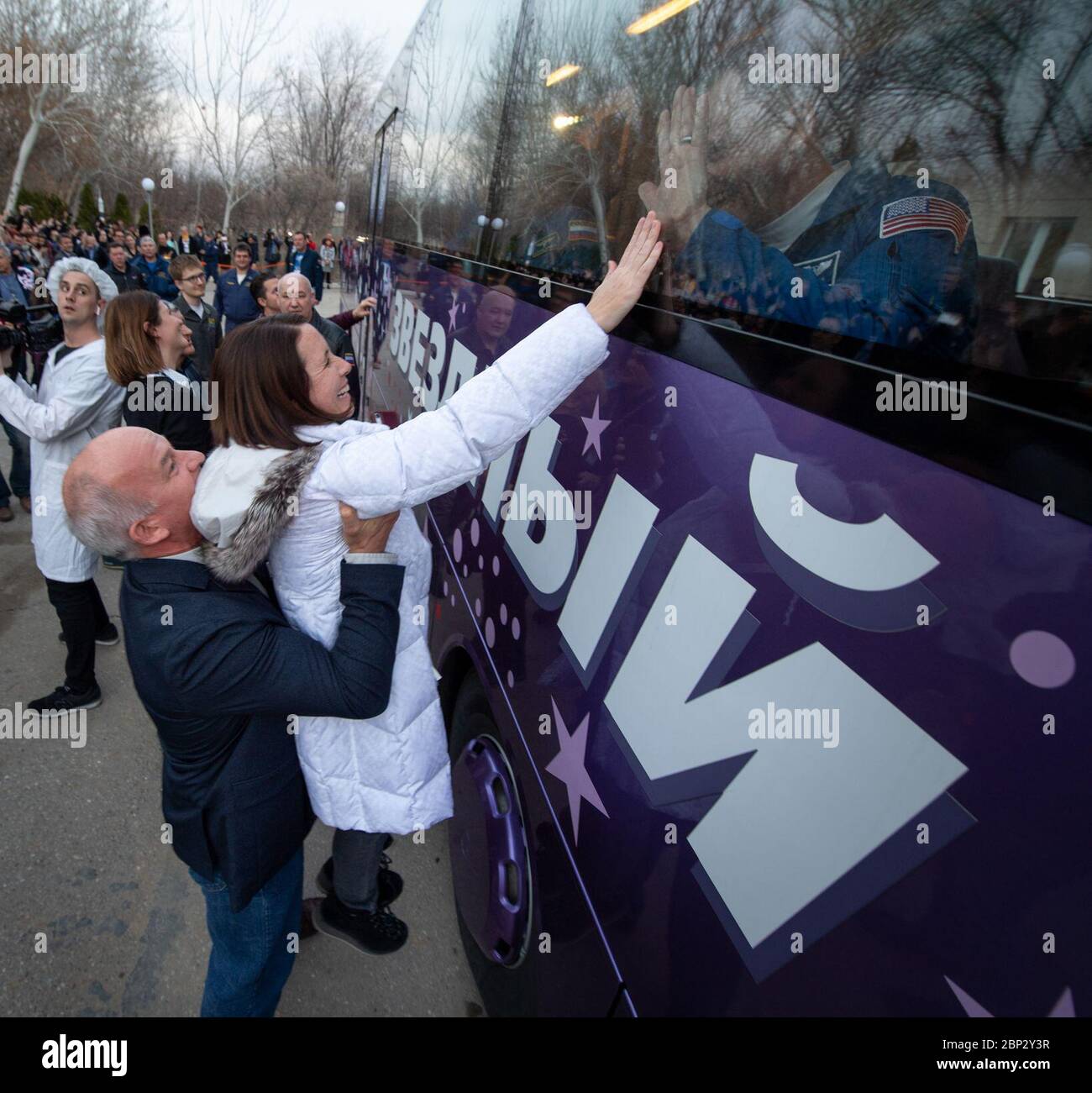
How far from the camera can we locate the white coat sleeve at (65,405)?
2836 mm

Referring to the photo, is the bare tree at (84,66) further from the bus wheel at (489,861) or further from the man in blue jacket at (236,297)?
the bus wheel at (489,861)

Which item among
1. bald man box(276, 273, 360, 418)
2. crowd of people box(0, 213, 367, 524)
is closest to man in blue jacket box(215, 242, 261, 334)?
crowd of people box(0, 213, 367, 524)

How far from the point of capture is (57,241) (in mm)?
15039

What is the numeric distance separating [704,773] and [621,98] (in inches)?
59.4

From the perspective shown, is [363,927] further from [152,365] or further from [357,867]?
[152,365]

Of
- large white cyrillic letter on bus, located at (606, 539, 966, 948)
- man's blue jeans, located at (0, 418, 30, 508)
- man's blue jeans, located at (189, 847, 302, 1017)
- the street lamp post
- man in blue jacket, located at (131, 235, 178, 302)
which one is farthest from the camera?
the street lamp post

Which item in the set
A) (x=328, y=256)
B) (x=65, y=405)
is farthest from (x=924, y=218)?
(x=328, y=256)

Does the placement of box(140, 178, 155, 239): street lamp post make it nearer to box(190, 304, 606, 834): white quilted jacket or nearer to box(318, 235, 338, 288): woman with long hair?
box(318, 235, 338, 288): woman with long hair

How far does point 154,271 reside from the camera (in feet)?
34.0

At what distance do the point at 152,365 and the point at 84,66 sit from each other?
23.7 meters

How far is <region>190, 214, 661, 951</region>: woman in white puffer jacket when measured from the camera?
4.45ft

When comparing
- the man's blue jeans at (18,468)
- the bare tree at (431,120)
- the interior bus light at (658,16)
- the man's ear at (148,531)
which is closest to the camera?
the man's ear at (148,531)

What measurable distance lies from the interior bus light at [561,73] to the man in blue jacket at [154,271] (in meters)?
9.38

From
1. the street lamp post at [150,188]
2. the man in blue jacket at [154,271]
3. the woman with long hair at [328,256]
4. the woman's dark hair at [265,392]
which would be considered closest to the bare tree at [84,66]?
the street lamp post at [150,188]
